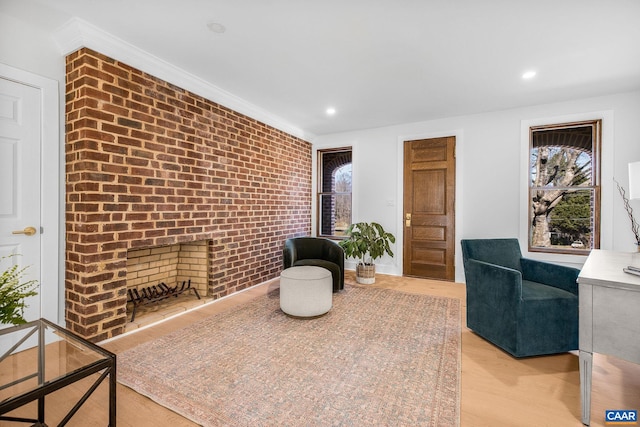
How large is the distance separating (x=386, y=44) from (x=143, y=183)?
2.52 metres

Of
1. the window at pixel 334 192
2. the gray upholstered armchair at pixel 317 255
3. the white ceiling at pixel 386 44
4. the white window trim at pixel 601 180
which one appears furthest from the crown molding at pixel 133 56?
the white window trim at pixel 601 180

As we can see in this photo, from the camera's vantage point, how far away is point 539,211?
A: 3.79 metres

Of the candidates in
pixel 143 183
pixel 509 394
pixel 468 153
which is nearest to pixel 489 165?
pixel 468 153

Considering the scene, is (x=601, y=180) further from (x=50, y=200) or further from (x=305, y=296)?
(x=50, y=200)

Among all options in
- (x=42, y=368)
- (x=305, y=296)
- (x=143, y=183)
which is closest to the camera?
(x=42, y=368)

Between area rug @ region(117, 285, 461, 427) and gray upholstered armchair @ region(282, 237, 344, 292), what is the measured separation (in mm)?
714

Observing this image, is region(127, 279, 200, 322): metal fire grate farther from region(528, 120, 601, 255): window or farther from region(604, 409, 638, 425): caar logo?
region(528, 120, 601, 255): window

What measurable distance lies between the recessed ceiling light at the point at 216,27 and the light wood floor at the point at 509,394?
2567 mm

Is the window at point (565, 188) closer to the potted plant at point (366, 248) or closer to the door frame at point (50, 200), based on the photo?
the potted plant at point (366, 248)

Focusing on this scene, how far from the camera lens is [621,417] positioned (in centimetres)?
152

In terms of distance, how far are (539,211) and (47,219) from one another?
5.46 m

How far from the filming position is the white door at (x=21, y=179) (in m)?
2.10

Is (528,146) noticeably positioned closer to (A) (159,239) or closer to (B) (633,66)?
(B) (633,66)

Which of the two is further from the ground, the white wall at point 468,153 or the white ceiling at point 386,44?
the white ceiling at point 386,44
